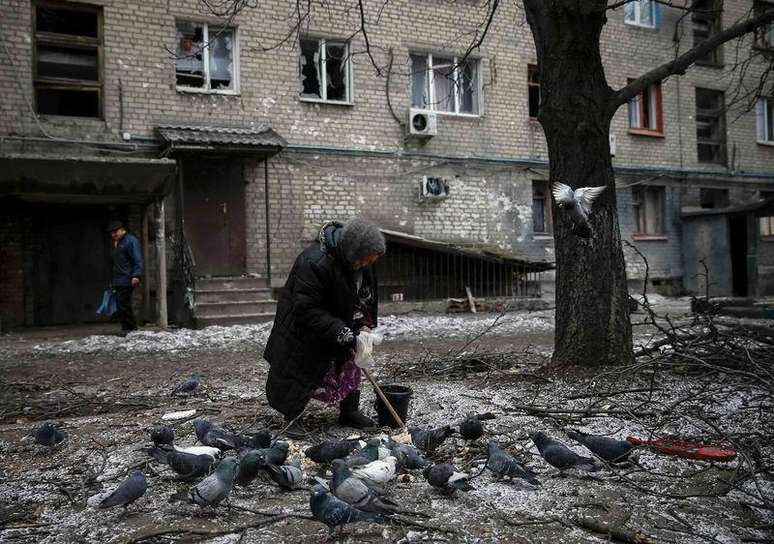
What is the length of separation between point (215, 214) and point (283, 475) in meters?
9.90

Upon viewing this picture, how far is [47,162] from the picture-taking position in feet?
31.7

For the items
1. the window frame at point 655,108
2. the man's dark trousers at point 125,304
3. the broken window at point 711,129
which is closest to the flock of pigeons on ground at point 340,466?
the man's dark trousers at point 125,304

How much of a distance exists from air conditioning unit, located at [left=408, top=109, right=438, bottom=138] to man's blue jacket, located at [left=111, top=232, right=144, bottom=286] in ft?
21.9

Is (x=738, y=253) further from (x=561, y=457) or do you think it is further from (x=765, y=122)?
(x=561, y=457)

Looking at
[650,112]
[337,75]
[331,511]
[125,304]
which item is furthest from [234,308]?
[650,112]

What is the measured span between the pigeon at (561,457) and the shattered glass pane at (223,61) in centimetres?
1112

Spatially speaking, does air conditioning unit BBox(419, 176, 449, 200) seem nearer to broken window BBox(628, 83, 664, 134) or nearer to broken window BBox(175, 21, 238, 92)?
broken window BBox(175, 21, 238, 92)

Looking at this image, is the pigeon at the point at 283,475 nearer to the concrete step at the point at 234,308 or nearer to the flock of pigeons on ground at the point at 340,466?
the flock of pigeons on ground at the point at 340,466

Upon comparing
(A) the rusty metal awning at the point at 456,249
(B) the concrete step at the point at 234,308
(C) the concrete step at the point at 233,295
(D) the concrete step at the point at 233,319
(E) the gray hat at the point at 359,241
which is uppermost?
(A) the rusty metal awning at the point at 456,249

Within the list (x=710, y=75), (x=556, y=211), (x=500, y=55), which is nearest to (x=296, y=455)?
(x=556, y=211)

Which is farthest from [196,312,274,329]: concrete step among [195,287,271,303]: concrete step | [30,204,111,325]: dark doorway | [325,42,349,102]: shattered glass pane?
[325,42,349,102]: shattered glass pane

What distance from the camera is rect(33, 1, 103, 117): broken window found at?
36.9ft

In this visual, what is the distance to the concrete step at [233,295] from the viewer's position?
11.2 metres

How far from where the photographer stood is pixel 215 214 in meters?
12.5
